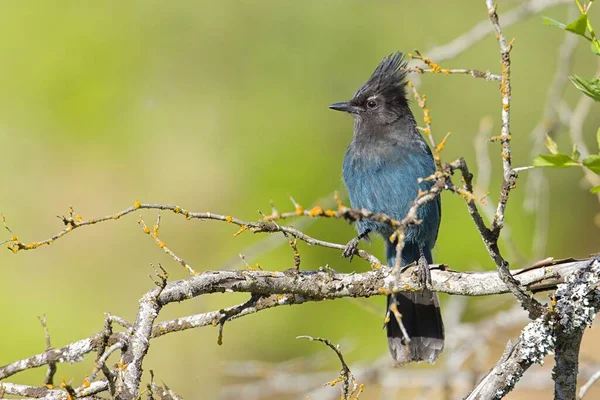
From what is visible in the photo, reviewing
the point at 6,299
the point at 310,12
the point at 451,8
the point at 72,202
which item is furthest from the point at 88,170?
the point at 451,8

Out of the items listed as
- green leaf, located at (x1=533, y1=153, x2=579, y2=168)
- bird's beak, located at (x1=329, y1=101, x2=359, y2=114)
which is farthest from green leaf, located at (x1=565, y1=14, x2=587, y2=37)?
bird's beak, located at (x1=329, y1=101, x2=359, y2=114)

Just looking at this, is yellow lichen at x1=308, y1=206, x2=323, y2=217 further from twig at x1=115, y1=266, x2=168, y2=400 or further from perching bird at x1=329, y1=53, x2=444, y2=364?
perching bird at x1=329, y1=53, x2=444, y2=364

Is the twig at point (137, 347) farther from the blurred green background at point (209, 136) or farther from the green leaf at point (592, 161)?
the blurred green background at point (209, 136)

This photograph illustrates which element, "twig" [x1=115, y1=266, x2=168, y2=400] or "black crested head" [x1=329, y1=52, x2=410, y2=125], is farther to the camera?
"black crested head" [x1=329, y1=52, x2=410, y2=125]

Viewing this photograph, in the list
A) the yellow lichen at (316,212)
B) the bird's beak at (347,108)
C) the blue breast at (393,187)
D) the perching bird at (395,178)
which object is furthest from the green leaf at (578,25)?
the bird's beak at (347,108)

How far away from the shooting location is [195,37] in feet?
29.7

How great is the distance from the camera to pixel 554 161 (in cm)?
220

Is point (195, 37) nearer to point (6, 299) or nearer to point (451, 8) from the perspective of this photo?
point (451, 8)

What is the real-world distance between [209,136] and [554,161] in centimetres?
646

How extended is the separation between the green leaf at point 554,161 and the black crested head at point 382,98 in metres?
2.84

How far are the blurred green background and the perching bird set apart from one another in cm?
210

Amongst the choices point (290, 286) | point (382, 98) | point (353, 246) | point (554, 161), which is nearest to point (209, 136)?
point (382, 98)

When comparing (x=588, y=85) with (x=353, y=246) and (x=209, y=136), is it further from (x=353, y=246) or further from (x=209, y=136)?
(x=209, y=136)

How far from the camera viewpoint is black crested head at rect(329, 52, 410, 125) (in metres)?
5.02
